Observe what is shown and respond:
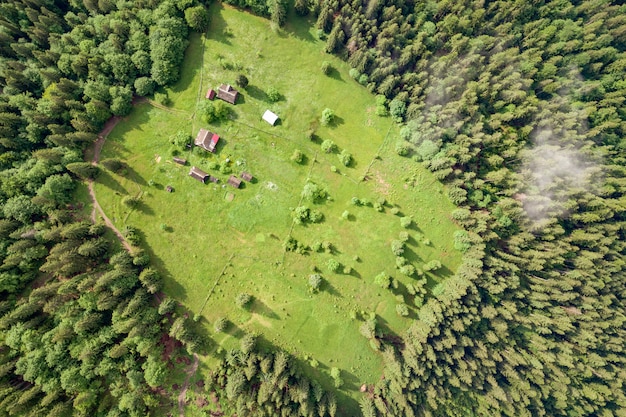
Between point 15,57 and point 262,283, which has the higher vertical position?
point 15,57

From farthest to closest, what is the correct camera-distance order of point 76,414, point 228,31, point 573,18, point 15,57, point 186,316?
point 573,18 → point 228,31 → point 15,57 → point 186,316 → point 76,414

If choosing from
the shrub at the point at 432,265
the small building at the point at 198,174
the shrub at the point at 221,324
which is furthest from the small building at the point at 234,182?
the shrub at the point at 432,265

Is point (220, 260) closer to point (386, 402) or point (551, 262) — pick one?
point (386, 402)

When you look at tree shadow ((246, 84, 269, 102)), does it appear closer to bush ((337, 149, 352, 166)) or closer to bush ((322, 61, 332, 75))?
bush ((322, 61, 332, 75))

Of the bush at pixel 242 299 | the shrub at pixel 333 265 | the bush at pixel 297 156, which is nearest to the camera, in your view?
the bush at pixel 242 299

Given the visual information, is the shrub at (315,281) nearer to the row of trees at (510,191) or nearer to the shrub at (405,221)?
the row of trees at (510,191)

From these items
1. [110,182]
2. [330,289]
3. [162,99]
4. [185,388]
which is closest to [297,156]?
[330,289]

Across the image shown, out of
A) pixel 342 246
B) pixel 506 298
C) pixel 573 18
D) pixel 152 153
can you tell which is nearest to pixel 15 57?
pixel 152 153

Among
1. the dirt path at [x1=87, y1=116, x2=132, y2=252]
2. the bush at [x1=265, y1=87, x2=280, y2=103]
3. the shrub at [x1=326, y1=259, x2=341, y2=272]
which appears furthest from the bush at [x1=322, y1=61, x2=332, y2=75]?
the dirt path at [x1=87, y1=116, x2=132, y2=252]
